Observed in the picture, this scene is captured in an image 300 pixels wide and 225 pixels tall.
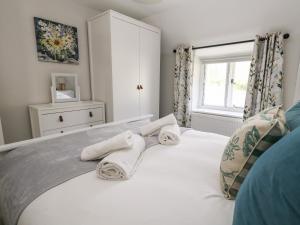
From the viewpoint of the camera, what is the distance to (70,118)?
2322mm

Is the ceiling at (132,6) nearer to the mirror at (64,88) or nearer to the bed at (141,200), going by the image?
the mirror at (64,88)

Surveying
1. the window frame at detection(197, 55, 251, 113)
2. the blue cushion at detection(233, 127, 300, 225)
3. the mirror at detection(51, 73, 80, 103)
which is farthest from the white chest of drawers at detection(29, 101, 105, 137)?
the blue cushion at detection(233, 127, 300, 225)

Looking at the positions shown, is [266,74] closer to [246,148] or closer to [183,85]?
[183,85]

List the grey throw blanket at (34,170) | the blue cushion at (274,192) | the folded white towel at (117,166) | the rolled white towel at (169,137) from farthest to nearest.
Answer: the rolled white towel at (169,137) < the folded white towel at (117,166) < the grey throw blanket at (34,170) < the blue cushion at (274,192)

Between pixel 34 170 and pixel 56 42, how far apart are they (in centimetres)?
211

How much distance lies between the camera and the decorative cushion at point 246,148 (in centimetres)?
66

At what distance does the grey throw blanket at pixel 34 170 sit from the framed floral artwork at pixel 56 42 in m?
1.58

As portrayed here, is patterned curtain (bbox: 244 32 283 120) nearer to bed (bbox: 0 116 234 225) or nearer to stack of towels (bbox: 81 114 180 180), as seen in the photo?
stack of towels (bbox: 81 114 180 180)

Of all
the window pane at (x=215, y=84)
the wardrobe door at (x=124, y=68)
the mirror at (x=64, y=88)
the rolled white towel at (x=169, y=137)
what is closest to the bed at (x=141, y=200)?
the rolled white towel at (x=169, y=137)

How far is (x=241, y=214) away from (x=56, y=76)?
2.62 meters

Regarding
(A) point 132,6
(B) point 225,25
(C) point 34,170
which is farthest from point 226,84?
(C) point 34,170

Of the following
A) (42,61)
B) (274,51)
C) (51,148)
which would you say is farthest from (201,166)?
(42,61)

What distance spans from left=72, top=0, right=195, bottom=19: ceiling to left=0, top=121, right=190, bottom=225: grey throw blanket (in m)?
2.22

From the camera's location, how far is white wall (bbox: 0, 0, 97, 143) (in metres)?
2.10
